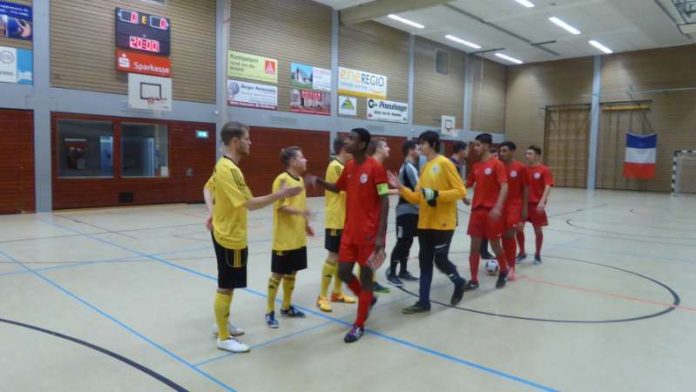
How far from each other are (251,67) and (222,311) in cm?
1334

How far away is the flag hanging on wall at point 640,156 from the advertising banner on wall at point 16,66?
79.8 ft

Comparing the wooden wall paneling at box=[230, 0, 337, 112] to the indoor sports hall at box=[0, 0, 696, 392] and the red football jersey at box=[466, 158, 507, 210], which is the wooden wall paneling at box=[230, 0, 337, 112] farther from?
the red football jersey at box=[466, 158, 507, 210]

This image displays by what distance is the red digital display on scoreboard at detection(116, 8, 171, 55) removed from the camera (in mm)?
13008

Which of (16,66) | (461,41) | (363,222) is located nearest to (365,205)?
(363,222)

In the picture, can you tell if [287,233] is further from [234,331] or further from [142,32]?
[142,32]

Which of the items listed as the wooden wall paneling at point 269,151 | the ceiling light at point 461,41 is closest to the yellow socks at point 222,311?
the wooden wall paneling at point 269,151

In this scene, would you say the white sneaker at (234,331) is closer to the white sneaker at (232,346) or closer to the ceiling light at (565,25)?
the white sneaker at (232,346)

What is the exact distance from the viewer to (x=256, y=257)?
721 centimetres

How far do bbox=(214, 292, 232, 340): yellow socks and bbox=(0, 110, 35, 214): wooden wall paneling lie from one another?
10.8 m

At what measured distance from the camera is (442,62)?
76.9 ft

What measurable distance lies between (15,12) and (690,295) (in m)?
14.2

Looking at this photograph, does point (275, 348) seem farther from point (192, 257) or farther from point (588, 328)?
point (192, 257)

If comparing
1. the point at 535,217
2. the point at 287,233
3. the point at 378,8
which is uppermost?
the point at 378,8

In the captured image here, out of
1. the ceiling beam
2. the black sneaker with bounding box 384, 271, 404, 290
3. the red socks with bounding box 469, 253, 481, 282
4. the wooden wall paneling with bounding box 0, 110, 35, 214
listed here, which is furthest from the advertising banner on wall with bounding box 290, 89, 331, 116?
the red socks with bounding box 469, 253, 481, 282
